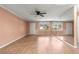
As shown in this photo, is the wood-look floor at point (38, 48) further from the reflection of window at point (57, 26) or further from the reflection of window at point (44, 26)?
the reflection of window at point (44, 26)

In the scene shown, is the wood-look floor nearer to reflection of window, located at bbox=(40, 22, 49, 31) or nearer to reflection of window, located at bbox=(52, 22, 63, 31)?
reflection of window, located at bbox=(52, 22, 63, 31)

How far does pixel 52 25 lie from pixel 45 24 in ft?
3.00

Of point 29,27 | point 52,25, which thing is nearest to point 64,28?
point 52,25

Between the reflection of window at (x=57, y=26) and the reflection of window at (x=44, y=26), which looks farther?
the reflection of window at (x=44, y=26)

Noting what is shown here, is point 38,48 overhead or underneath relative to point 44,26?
underneath

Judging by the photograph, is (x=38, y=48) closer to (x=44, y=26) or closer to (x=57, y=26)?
(x=44, y=26)

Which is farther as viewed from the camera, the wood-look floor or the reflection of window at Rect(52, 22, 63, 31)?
the reflection of window at Rect(52, 22, 63, 31)

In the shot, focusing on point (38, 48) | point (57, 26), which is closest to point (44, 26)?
point (57, 26)

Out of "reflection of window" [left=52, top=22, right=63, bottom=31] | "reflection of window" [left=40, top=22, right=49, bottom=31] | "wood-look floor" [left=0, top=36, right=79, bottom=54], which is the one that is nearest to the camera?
"wood-look floor" [left=0, top=36, right=79, bottom=54]

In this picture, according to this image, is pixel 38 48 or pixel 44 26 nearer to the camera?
pixel 38 48

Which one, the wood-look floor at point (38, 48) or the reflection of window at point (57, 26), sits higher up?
the reflection of window at point (57, 26)

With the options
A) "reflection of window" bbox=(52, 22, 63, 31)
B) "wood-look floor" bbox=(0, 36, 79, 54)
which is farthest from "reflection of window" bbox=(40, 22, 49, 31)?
"wood-look floor" bbox=(0, 36, 79, 54)

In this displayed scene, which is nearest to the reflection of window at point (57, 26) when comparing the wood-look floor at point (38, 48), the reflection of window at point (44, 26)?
the reflection of window at point (44, 26)
